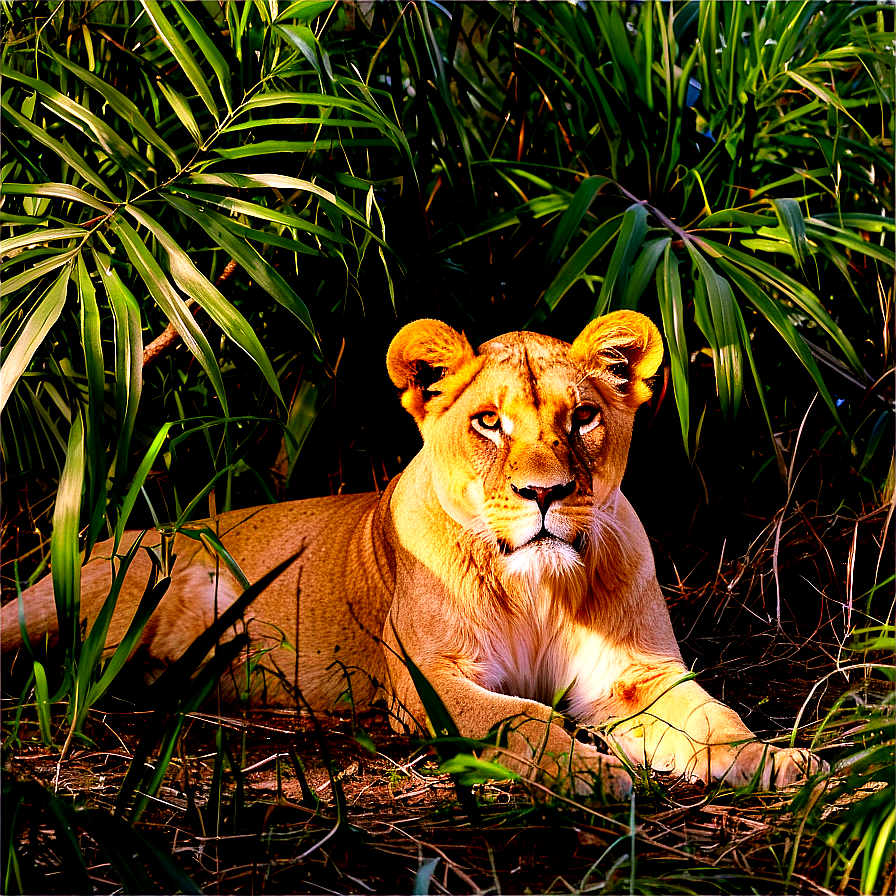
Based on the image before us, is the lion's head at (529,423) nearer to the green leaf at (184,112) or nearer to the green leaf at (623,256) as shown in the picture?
the green leaf at (623,256)

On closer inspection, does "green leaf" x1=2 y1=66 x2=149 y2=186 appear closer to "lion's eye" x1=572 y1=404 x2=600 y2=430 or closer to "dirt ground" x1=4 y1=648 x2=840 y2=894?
"lion's eye" x1=572 y1=404 x2=600 y2=430

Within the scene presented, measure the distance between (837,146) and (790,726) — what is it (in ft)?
5.99

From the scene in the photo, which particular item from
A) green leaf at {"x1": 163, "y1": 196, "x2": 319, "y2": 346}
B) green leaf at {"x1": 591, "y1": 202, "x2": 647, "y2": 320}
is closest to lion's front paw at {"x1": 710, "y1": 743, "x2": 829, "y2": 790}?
green leaf at {"x1": 591, "y1": 202, "x2": 647, "y2": 320}

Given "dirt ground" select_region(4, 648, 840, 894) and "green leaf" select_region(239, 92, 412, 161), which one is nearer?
"dirt ground" select_region(4, 648, 840, 894)

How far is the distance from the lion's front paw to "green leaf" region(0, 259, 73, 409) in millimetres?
1533

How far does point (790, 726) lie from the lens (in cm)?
233

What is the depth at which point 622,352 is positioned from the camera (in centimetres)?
236

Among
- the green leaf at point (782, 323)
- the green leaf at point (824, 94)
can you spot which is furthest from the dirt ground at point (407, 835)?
the green leaf at point (824, 94)

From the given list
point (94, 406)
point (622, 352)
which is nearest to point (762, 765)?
point (622, 352)

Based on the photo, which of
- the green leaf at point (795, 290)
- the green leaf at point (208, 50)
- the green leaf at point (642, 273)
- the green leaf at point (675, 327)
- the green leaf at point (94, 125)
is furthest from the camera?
the green leaf at point (795, 290)

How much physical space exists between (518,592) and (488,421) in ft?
1.31

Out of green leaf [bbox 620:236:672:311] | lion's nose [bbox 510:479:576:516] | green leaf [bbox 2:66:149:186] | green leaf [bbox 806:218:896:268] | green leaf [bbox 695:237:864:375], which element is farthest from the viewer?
green leaf [bbox 806:218:896:268]

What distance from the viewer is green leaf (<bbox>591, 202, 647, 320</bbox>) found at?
2574mm

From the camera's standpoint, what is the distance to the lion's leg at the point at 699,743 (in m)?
1.88
